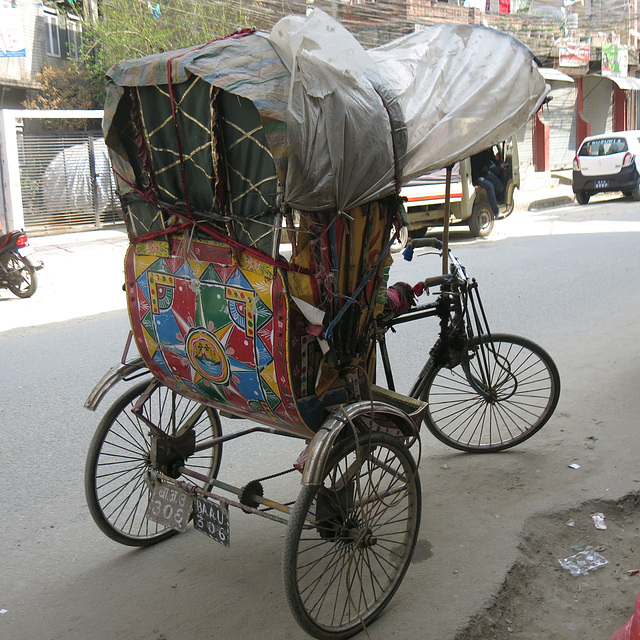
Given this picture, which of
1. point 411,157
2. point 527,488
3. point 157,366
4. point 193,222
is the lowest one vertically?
point 527,488

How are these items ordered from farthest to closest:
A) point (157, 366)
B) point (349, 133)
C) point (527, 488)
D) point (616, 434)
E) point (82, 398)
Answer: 1. point (82, 398)
2. point (616, 434)
3. point (527, 488)
4. point (157, 366)
5. point (349, 133)

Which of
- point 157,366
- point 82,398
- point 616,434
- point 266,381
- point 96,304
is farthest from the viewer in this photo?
point 96,304

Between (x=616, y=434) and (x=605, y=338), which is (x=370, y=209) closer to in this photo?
(x=616, y=434)

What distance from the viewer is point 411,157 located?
265 cm

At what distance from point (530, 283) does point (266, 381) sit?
20.1 feet

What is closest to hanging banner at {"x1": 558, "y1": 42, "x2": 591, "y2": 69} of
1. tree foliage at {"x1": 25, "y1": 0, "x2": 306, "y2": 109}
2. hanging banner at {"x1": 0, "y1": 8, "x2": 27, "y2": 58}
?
tree foliage at {"x1": 25, "y1": 0, "x2": 306, "y2": 109}

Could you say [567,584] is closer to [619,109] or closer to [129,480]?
[129,480]

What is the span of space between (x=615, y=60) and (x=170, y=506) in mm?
25752

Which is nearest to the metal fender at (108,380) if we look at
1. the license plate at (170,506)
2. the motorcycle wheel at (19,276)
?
the license plate at (170,506)

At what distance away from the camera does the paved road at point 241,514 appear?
8.93ft

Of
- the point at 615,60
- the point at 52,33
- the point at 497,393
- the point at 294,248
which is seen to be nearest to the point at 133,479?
the point at 294,248

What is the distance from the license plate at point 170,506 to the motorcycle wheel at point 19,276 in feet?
20.5

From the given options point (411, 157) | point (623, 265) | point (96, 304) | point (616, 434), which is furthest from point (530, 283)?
point (411, 157)

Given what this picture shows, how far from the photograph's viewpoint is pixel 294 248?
2412 millimetres
